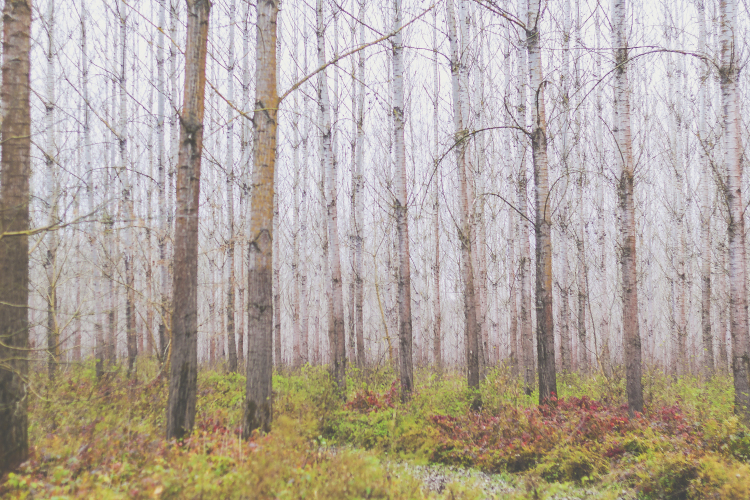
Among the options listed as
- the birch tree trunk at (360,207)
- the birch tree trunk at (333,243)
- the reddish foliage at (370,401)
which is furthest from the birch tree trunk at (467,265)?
the birch tree trunk at (360,207)

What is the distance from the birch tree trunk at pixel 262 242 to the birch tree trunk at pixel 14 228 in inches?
83.5

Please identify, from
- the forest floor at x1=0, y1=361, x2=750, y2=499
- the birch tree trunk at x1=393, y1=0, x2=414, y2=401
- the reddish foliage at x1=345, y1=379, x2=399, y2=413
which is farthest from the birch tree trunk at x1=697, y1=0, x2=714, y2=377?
the reddish foliage at x1=345, y1=379, x2=399, y2=413

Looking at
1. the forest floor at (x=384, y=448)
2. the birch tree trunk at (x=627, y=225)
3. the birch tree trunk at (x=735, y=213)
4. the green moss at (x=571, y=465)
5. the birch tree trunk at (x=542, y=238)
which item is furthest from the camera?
the birch tree trunk at (x=542, y=238)

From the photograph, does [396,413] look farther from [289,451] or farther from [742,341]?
[742,341]

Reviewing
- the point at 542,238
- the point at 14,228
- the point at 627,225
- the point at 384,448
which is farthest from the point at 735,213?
the point at 14,228

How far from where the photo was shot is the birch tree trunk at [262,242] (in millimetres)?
4715

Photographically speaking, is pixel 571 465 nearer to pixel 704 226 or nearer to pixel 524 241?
pixel 524 241

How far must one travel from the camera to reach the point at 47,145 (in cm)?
1286

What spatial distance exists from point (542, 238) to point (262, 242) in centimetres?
490

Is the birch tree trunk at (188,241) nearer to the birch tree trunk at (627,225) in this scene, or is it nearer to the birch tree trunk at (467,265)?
the birch tree trunk at (467,265)

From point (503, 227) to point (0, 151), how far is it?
20.3m

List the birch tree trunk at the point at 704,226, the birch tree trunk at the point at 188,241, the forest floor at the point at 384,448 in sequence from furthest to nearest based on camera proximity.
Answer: the birch tree trunk at the point at 704,226 → the birch tree trunk at the point at 188,241 → the forest floor at the point at 384,448

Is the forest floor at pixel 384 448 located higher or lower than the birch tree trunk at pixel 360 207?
lower

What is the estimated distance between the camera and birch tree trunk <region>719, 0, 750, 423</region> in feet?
20.4
